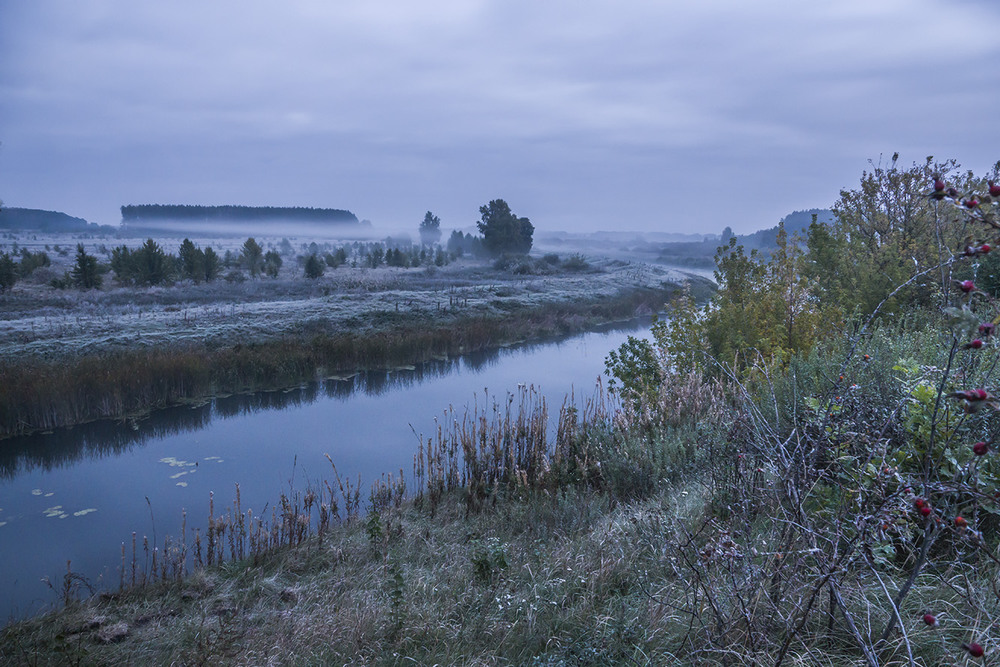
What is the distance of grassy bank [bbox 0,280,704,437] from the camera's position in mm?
11914

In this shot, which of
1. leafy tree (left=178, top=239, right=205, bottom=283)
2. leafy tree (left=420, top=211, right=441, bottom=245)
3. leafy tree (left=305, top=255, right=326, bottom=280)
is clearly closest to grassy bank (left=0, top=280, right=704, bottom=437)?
leafy tree (left=178, top=239, right=205, bottom=283)

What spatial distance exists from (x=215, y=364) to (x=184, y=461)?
502cm

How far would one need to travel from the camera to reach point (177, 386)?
13.8m

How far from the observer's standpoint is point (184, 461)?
10398 millimetres

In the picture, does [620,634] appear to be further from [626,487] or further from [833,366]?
[833,366]

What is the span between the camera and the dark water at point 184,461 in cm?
754

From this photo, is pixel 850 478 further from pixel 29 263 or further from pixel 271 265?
pixel 271 265

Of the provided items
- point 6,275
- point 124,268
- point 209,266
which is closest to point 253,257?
point 209,266

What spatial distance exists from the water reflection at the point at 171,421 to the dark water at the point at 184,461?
0.12 feet

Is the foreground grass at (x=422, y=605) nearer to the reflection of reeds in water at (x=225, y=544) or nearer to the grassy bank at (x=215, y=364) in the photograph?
the reflection of reeds in water at (x=225, y=544)

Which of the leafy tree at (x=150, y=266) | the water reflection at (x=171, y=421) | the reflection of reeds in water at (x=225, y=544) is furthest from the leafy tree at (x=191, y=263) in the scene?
the reflection of reeds in water at (x=225, y=544)

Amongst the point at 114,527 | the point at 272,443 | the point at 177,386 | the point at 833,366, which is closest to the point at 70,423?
the point at 177,386

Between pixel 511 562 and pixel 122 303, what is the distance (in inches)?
875

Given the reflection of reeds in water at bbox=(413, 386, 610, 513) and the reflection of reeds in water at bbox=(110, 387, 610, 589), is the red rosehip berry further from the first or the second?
the reflection of reeds in water at bbox=(413, 386, 610, 513)
